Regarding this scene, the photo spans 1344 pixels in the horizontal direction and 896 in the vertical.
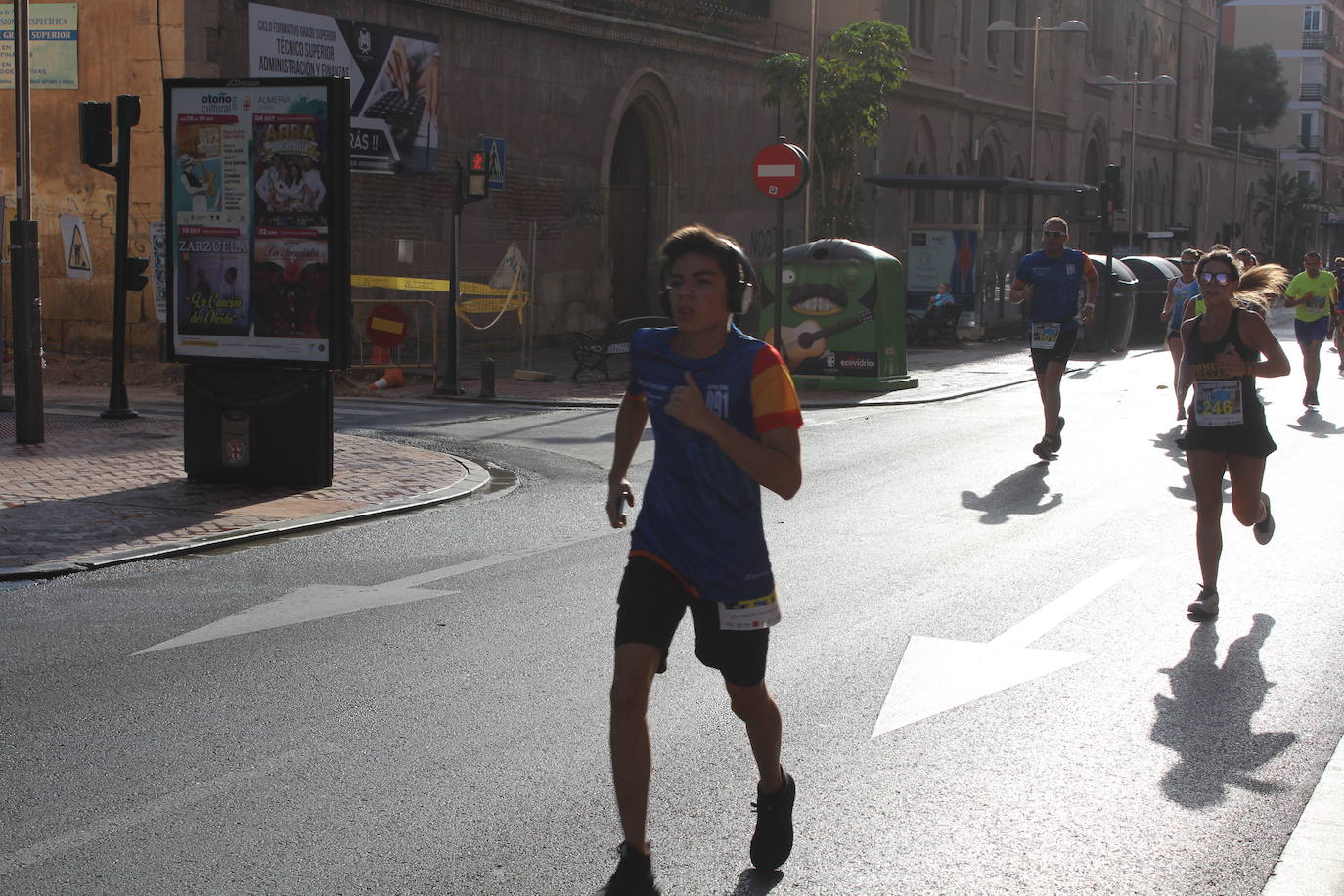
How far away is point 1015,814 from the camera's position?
4922 millimetres

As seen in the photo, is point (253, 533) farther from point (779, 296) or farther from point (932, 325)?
point (932, 325)

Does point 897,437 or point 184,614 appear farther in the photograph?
point 897,437

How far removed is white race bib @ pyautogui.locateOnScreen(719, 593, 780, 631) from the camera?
4266 millimetres

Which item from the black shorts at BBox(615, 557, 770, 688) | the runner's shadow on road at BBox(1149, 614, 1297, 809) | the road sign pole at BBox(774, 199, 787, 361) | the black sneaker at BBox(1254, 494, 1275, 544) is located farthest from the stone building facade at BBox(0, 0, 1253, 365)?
the black shorts at BBox(615, 557, 770, 688)

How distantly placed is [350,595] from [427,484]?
3.96 m

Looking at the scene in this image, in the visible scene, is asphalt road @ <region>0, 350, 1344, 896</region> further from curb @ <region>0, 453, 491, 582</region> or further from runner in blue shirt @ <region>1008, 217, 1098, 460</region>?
runner in blue shirt @ <region>1008, 217, 1098, 460</region>

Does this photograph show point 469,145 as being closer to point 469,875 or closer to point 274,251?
point 274,251

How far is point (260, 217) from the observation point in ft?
37.6

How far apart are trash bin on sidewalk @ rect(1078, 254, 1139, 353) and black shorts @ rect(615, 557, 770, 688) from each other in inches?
1025

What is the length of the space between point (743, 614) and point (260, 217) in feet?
26.3

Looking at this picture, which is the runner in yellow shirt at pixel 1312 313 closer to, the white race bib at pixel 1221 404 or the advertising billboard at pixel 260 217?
the white race bib at pixel 1221 404

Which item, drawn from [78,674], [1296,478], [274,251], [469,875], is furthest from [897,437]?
[469,875]

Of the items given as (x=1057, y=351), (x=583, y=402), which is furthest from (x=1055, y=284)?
(x=583, y=402)

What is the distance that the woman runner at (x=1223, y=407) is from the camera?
25.4ft
